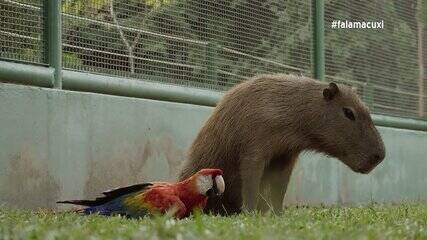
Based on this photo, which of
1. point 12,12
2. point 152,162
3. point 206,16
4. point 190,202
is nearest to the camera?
point 190,202

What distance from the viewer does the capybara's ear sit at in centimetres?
584

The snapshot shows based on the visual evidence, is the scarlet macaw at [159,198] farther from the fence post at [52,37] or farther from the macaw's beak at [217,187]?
the fence post at [52,37]

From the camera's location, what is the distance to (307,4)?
8461mm

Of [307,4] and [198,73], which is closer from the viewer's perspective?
[198,73]

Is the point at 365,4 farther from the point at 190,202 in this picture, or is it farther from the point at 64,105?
the point at 190,202

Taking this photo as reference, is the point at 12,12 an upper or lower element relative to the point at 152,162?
upper

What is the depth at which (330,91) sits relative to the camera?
5859 millimetres

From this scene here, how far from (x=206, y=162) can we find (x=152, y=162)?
88 centimetres

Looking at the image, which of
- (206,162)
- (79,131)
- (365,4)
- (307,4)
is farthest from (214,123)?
(365,4)

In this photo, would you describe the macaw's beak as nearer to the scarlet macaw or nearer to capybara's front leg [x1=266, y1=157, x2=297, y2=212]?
the scarlet macaw

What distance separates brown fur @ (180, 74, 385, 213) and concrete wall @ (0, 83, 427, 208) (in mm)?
589

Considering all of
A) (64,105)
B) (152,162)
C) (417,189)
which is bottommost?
(417,189)

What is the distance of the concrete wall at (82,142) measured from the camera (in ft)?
17.0

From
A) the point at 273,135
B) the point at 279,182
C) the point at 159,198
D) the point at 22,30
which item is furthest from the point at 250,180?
the point at 22,30
